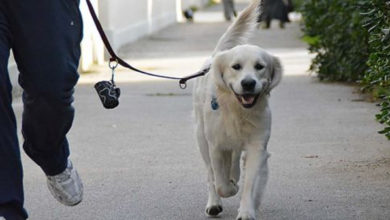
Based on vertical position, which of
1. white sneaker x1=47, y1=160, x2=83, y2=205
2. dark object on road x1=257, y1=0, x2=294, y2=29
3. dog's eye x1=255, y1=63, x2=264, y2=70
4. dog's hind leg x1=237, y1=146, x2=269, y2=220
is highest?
dog's eye x1=255, y1=63, x2=264, y2=70

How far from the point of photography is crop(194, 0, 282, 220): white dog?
18.5 feet

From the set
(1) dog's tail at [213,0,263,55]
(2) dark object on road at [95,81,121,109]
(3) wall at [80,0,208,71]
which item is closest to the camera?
(2) dark object on road at [95,81,121,109]

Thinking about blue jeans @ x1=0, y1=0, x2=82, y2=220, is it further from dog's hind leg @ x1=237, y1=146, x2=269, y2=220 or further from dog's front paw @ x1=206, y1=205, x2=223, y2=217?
dog's front paw @ x1=206, y1=205, x2=223, y2=217

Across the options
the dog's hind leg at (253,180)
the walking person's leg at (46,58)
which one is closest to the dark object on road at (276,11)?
the dog's hind leg at (253,180)

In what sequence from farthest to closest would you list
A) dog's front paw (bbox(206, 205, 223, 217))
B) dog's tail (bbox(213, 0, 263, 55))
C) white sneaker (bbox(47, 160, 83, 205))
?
1. dog's tail (bbox(213, 0, 263, 55))
2. dog's front paw (bbox(206, 205, 223, 217))
3. white sneaker (bbox(47, 160, 83, 205))

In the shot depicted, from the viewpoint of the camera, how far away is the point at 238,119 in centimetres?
579

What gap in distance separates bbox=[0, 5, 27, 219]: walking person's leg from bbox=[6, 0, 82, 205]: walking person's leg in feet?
0.24

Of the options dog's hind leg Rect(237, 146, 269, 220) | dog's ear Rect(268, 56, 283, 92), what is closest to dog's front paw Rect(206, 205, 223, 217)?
dog's hind leg Rect(237, 146, 269, 220)

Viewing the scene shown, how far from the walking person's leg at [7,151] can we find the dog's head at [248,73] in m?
1.47

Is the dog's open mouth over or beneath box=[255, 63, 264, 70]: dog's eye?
beneath

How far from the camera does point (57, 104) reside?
4641mm

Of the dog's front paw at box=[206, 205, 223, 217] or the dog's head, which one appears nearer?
the dog's head

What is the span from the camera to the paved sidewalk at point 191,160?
6.22 metres

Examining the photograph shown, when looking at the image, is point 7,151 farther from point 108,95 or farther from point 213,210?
point 213,210
